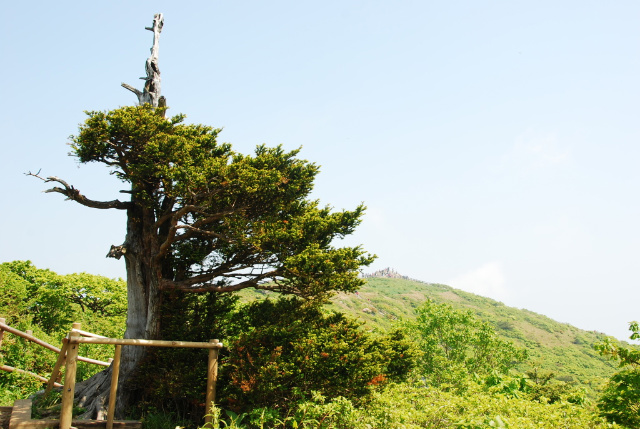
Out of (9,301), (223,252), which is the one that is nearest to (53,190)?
(223,252)

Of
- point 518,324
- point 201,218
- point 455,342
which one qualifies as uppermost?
point 518,324

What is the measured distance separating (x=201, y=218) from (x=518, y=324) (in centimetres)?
8498

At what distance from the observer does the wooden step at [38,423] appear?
6.62 meters

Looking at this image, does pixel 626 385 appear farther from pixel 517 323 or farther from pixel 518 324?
pixel 517 323

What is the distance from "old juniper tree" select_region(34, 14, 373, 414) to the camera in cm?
854

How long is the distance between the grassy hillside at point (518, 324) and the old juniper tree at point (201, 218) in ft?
115

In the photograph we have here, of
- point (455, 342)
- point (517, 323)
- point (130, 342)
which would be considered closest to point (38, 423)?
point (130, 342)

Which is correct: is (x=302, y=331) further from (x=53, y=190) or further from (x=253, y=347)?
(x=53, y=190)

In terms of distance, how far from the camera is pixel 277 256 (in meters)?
9.47

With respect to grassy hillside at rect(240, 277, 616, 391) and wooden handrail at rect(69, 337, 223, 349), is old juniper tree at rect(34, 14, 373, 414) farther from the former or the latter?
grassy hillside at rect(240, 277, 616, 391)

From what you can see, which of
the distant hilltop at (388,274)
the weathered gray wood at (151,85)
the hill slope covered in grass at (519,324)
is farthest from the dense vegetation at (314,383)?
the distant hilltop at (388,274)

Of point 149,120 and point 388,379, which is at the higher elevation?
point 149,120

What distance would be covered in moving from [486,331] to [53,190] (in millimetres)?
17863

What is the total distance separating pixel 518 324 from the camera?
81.9 m
